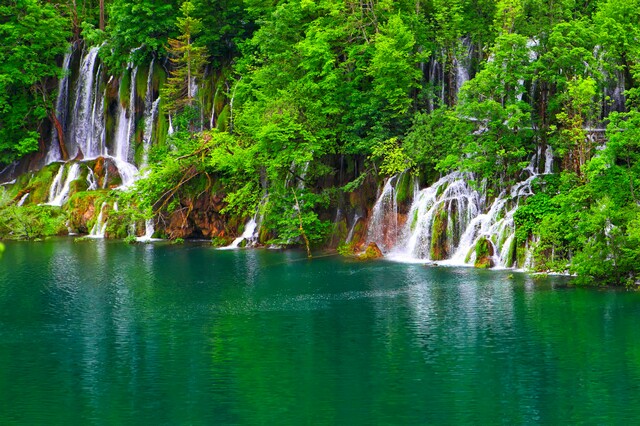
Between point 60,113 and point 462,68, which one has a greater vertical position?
point 60,113

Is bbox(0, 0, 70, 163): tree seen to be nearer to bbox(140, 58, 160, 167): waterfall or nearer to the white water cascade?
bbox(140, 58, 160, 167): waterfall

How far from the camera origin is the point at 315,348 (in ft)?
78.2

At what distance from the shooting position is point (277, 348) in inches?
940

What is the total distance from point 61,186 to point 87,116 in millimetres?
7404

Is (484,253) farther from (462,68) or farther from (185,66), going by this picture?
(185,66)

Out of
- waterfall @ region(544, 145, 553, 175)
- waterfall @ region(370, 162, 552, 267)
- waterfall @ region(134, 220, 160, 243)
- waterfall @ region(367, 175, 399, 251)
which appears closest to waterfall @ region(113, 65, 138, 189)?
waterfall @ region(134, 220, 160, 243)

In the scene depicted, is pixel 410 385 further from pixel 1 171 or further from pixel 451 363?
pixel 1 171

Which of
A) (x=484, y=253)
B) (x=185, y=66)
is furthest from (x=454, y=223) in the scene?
(x=185, y=66)

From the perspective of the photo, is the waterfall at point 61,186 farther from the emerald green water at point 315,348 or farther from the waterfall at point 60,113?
the emerald green water at point 315,348

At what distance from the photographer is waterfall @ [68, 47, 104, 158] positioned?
63312 mm

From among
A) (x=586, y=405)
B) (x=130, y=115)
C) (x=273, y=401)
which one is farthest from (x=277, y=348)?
(x=130, y=115)

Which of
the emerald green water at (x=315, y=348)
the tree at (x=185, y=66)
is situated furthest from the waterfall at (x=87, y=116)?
the emerald green water at (x=315, y=348)

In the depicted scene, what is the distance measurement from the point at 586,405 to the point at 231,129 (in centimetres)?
3893

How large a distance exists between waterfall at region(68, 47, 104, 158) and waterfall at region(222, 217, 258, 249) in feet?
61.3
